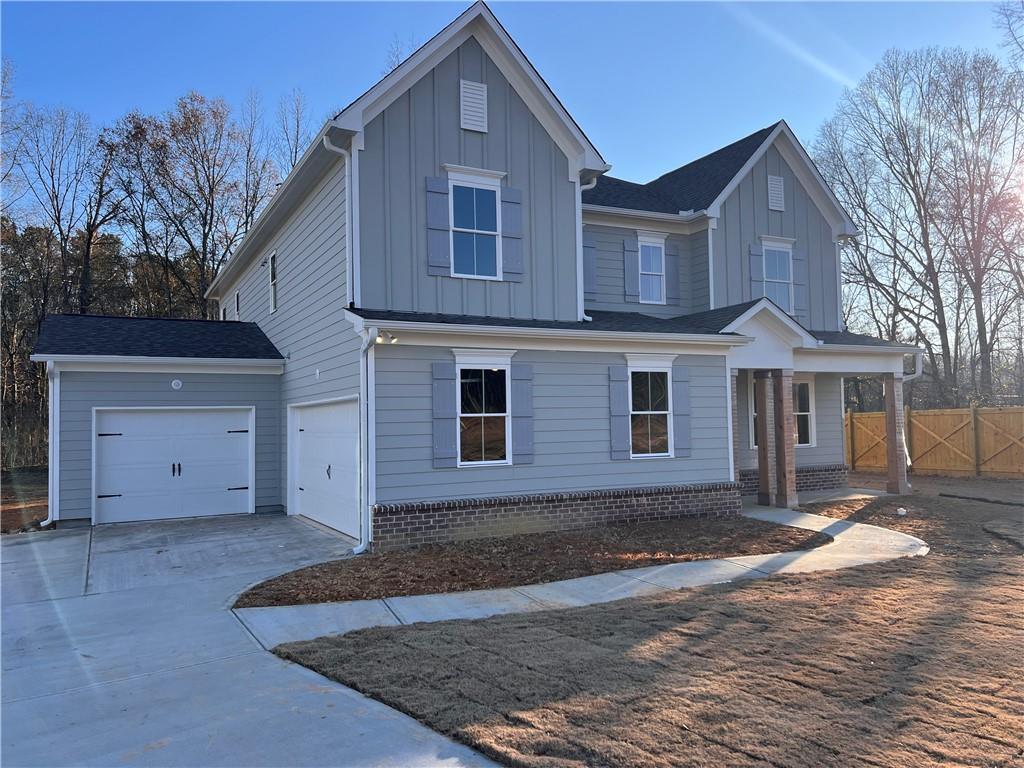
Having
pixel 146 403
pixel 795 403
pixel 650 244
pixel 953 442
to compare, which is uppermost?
pixel 650 244

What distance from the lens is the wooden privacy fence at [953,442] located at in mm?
19031

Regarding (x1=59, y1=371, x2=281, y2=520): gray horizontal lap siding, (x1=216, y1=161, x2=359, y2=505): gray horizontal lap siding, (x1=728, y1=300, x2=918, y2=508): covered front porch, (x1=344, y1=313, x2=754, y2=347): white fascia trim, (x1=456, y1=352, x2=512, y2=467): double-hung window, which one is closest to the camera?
(x1=344, y1=313, x2=754, y2=347): white fascia trim

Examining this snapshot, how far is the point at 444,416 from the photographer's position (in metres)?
10.2

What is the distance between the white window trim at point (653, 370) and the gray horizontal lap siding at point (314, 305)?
15.1ft

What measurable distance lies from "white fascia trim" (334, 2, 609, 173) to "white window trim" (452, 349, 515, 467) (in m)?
3.73

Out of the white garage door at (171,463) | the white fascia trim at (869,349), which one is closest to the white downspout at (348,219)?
the white garage door at (171,463)

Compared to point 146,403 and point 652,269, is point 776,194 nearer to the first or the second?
point 652,269

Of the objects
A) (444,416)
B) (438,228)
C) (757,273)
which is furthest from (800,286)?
(444,416)

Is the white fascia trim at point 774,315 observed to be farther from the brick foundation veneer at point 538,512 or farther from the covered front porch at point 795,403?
the brick foundation veneer at point 538,512

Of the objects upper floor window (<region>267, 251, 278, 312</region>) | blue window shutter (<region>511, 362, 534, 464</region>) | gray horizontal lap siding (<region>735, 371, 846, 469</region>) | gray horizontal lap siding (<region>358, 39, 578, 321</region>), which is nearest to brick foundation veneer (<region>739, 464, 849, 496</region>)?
gray horizontal lap siding (<region>735, 371, 846, 469</region>)

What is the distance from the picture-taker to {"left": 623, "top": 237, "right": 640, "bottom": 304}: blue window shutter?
14891 mm

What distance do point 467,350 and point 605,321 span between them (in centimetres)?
332

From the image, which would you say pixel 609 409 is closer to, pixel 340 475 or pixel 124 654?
pixel 340 475

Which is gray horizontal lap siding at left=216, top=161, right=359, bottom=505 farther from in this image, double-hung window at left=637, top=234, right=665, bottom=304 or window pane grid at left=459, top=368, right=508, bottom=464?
double-hung window at left=637, top=234, right=665, bottom=304
